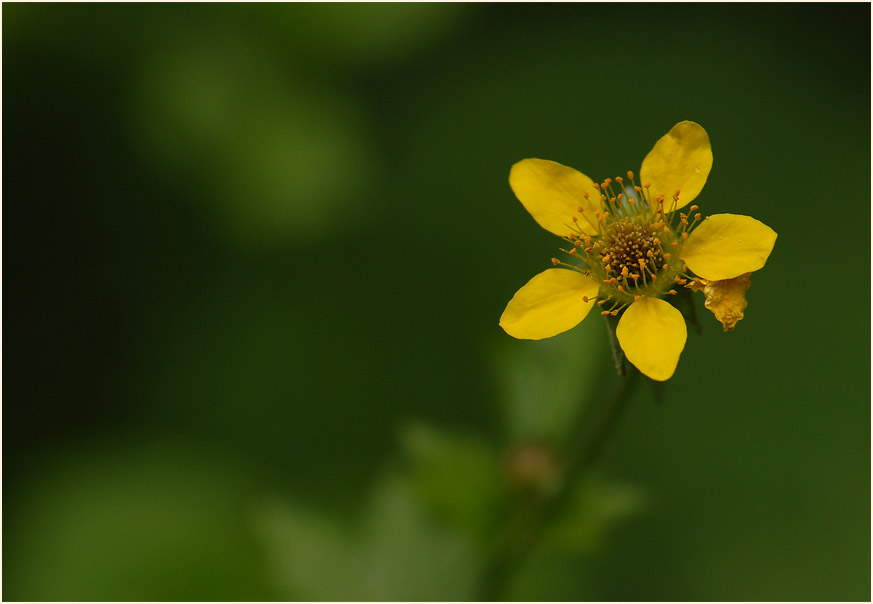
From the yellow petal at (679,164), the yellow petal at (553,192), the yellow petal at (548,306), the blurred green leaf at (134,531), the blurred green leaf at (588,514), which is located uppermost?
the yellow petal at (679,164)

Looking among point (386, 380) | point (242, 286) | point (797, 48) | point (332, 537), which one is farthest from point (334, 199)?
point (797, 48)

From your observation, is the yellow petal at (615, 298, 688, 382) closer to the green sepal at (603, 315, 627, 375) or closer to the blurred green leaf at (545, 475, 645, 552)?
the green sepal at (603, 315, 627, 375)

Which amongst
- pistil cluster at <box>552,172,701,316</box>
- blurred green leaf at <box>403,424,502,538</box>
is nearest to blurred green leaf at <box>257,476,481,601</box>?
blurred green leaf at <box>403,424,502,538</box>

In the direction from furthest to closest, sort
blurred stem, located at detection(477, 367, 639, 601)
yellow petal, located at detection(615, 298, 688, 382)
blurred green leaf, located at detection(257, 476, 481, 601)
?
blurred green leaf, located at detection(257, 476, 481, 601)
blurred stem, located at detection(477, 367, 639, 601)
yellow petal, located at detection(615, 298, 688, 382)

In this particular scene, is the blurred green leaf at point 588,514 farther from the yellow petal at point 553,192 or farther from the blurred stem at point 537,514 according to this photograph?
the yellow petal at point 553,192

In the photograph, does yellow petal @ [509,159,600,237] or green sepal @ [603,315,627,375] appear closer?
green sepal @ [603,315,627,375]

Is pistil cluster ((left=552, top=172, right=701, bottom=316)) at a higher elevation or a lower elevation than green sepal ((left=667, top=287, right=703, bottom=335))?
higher

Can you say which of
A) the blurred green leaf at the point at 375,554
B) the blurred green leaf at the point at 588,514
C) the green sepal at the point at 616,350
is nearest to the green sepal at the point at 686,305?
the green sepal at the point at 616,350

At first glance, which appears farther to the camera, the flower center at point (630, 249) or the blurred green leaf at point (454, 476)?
the blurred green leaf at point (454, 476)
